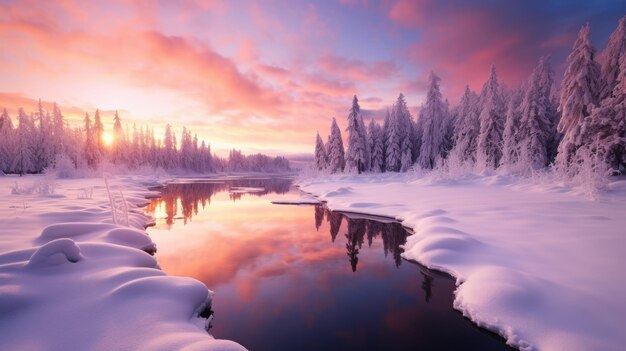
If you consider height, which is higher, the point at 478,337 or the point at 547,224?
the point at 547,224

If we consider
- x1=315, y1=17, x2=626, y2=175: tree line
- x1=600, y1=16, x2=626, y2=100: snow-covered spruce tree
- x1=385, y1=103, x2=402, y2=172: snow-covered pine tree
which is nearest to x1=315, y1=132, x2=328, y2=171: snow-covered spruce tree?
x1=315, y1=17, x2=626, y2=175: tree line

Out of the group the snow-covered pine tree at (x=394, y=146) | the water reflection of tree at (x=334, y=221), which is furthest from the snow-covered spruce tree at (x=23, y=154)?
the snow-covered pine tree at (x=394, y=146)

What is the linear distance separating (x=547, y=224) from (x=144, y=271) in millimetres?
11366

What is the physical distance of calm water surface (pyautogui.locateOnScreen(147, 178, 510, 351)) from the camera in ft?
15.4

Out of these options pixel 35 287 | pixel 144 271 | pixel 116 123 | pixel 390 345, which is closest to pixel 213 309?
pixel 144 271

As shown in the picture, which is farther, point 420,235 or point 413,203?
point 413,203

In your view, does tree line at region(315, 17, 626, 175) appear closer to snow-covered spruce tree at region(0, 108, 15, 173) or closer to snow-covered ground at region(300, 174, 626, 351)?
snow-covered ground at region(300, 174, 626, 351)

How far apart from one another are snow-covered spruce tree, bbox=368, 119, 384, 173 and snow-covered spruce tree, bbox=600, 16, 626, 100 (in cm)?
2813

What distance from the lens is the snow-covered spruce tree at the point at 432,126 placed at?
126ft

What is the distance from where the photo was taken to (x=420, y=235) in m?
9.10

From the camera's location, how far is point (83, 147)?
52.6 m

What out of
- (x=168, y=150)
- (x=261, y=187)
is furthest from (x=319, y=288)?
(x=168, y=150)

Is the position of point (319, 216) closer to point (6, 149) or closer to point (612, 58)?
point (612, 58)

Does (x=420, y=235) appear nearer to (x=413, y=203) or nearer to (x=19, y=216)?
(x=413, y=203)
